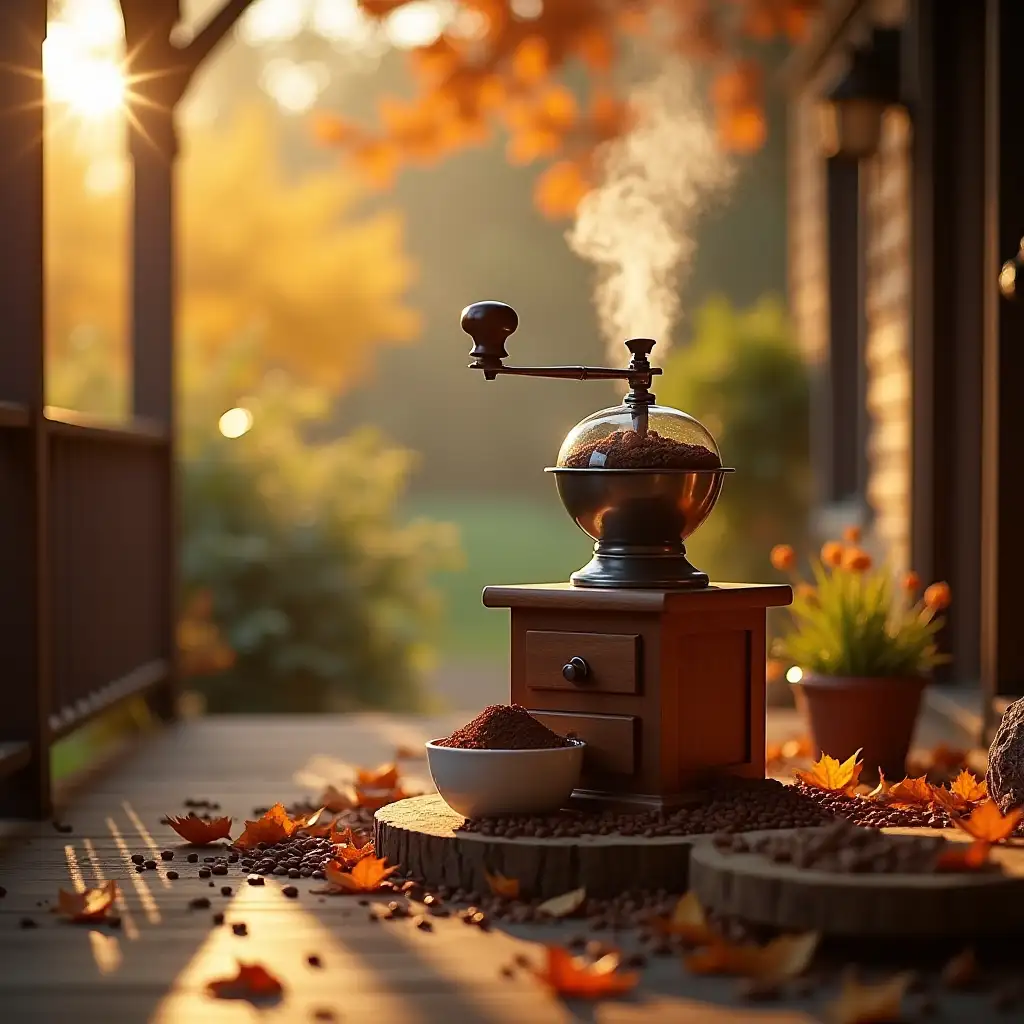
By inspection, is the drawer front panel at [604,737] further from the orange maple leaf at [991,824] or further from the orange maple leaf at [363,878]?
the orange maple leaf at [991,824]

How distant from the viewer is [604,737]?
307cm

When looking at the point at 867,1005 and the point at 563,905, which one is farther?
the point at 563,905

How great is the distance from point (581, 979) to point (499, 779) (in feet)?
2.42

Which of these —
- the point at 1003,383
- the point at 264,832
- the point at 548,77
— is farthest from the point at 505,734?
the point at 548,77

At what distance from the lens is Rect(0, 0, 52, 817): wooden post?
3.60 m

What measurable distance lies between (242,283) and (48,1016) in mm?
13154

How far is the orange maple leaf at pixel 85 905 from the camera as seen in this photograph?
8.60 ft

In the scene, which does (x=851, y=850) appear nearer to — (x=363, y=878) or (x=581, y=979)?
(x=581, y=979)

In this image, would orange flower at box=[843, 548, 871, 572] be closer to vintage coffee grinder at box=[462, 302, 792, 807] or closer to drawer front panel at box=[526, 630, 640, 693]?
vintage coffee grinder at box=[462, 302, 792, 807]

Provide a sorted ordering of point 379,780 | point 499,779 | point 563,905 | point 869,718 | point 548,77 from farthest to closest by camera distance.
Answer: point 548,77, point 869,718, point 379,780, point 499,779, point 563,905

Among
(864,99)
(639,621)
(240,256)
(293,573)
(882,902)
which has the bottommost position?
(882,902)

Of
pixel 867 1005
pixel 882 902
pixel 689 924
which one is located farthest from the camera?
pixel 689 924

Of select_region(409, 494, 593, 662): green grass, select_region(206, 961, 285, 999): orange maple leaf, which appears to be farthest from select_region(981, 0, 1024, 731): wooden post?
select_region(409, 494, 593, 662): green grass

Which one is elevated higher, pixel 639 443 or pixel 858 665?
pixel 639 443
